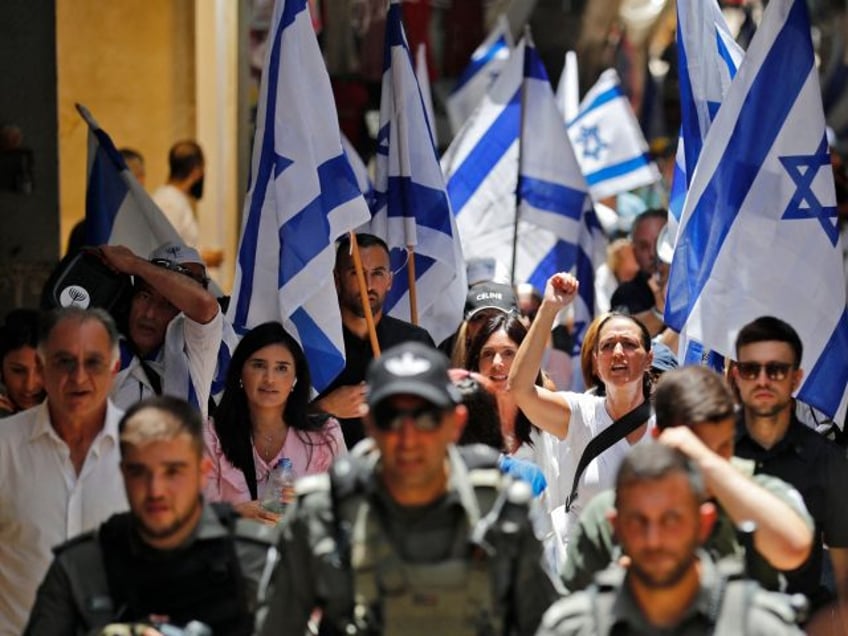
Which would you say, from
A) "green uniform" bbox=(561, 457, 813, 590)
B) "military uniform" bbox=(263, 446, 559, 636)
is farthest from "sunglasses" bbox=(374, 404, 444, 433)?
"green uniform" bbox=(561, 457, 813, 590)

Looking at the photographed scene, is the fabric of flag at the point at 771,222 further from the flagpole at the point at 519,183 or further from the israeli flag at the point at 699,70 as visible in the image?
the flagpole at the point at 519,183

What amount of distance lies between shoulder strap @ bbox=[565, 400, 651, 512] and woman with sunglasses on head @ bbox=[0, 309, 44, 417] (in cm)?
215

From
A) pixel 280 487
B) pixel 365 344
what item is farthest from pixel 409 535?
pixel 365 344

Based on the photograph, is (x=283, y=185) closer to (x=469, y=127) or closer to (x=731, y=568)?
(x=469, y=127)

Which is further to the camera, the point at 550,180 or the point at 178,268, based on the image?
the point at 550,180

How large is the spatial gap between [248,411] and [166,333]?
0.54 m

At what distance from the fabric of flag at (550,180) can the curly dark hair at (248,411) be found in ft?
15.2

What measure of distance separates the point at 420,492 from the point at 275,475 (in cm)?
255

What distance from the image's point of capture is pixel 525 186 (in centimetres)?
1325

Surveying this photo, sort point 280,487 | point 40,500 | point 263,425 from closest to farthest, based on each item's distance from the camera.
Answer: point 40,500, point 280,487, point 263,425

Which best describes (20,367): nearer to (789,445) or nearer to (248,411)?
(248,411)

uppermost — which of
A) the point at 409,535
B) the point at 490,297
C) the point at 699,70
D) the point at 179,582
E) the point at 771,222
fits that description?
the point at 699,70

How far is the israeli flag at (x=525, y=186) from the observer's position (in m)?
13.2

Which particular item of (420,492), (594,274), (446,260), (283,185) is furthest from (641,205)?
(420,492)
